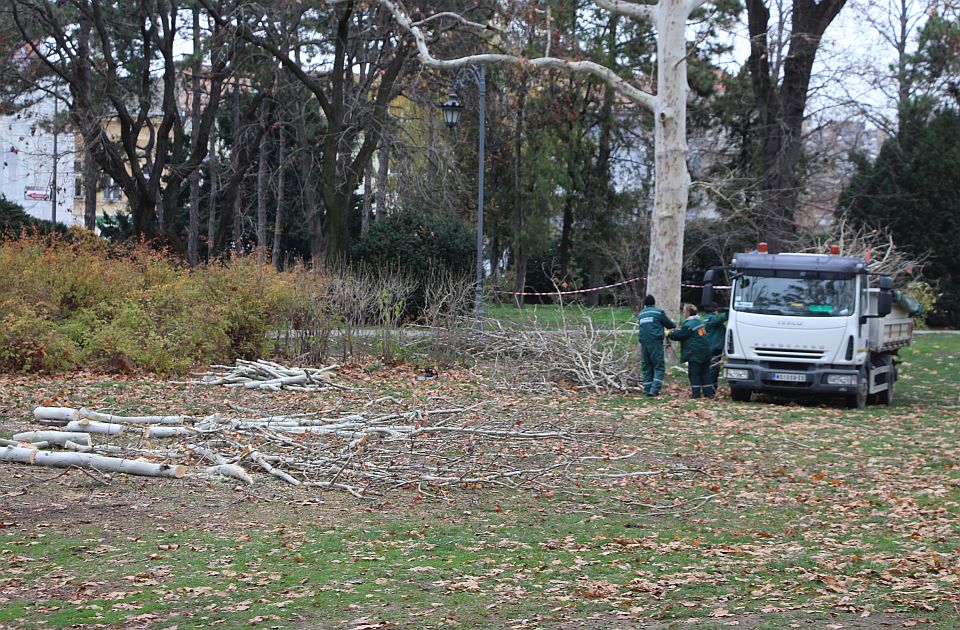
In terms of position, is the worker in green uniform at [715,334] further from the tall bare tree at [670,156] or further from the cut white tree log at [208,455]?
the cut white tree log at [208,455]

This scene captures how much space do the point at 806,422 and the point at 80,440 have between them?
10850mm

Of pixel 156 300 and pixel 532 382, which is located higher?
pixel 156 300

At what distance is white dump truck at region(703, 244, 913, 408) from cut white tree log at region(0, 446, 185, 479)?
11319 mm

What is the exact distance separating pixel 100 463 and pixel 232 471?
1.29 metres

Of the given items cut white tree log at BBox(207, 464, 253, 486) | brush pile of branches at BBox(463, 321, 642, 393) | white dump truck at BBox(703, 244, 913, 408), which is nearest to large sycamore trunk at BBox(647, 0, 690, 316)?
brush pile of branches at BBox(463, 321, 642, 393)

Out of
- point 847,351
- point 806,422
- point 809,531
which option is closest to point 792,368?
point 847,351

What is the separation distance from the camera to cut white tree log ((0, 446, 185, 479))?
1054 centimetres

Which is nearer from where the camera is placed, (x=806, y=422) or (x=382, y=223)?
(x=806, y=422)

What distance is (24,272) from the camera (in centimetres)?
2048

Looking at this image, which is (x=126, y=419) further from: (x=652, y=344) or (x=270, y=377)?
(x=652, y=344)

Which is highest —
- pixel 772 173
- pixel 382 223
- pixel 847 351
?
pixel 772 173

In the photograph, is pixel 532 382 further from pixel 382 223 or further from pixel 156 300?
pixel 382 223

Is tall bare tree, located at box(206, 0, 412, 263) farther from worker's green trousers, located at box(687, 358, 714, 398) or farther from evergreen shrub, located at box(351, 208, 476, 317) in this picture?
worker's green trousers, located at box(687, 358, 714, 398)

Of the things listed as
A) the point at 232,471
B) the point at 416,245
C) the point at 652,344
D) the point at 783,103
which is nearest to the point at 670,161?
the point at 652,344
